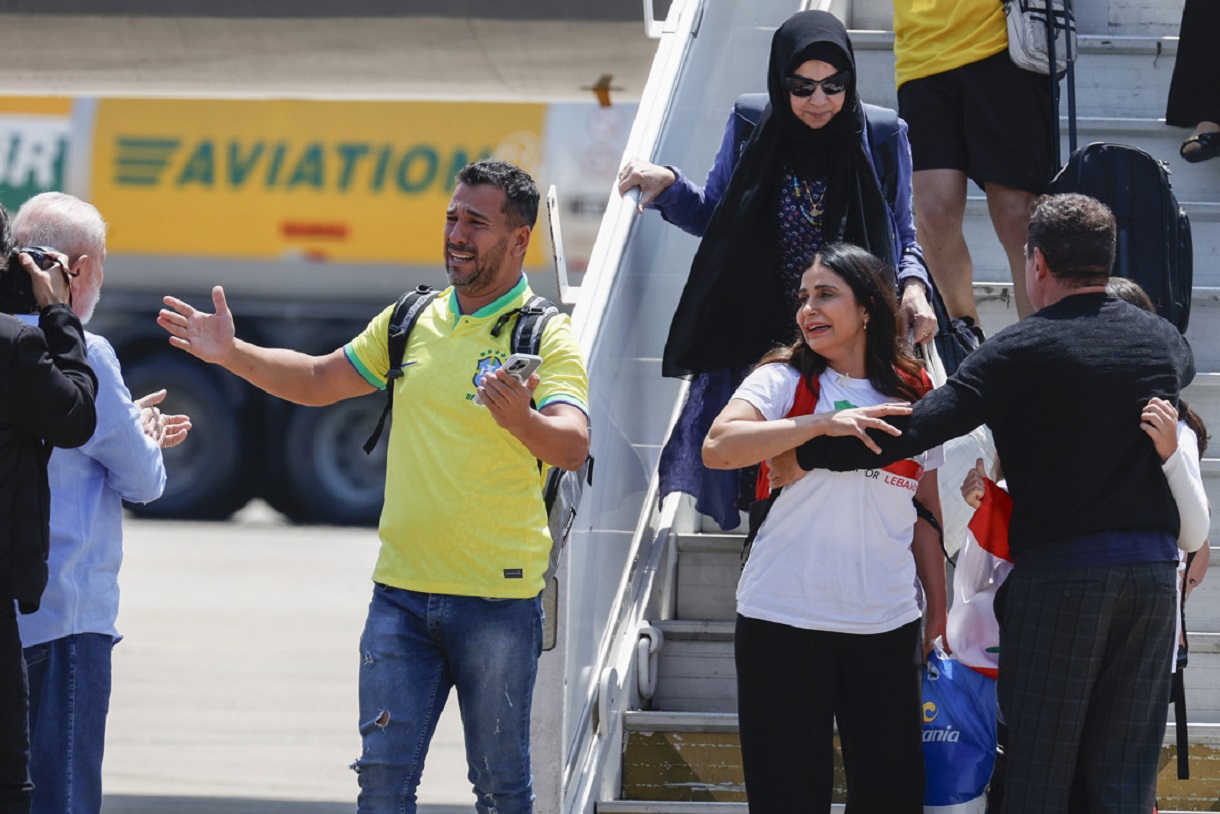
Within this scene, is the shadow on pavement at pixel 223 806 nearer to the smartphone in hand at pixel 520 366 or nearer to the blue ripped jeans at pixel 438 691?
the blue ripped jeans at pixel 438 691

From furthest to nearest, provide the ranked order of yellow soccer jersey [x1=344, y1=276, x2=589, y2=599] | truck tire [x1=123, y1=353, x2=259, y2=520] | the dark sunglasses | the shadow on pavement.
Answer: truck tire [x1=123, y1=353, x2=259, y2=520], the shadow on pavement, the dark sunglasses, yellow soccer jersey [x1=344, y1=276, x2=589, y2=599]

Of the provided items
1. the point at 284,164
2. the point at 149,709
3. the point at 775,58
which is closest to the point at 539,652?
the point at 775,58

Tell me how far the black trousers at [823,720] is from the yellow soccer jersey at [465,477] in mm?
505

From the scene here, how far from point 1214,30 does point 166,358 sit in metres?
8.04

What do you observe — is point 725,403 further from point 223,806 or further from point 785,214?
point 223,806

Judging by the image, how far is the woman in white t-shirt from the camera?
10.3ft

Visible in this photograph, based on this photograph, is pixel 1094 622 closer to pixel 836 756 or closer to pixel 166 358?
pixel 836 756

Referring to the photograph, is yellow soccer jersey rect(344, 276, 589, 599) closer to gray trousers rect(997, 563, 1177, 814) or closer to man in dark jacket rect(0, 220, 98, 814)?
man in dark jacket rect(0, 220, 98, 814)

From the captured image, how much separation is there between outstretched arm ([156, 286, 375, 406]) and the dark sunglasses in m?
1.25

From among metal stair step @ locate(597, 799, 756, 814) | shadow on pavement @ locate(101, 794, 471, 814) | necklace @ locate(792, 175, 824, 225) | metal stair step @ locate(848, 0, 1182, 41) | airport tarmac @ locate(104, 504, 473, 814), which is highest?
metal stair step @ locate(848, 0, 1182, 41)

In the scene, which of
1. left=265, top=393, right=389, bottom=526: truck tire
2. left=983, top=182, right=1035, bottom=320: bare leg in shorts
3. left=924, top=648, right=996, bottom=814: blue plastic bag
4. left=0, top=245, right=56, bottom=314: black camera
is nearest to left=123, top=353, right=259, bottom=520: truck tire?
left=265, top=393, right=389, bottom=526: truck tire

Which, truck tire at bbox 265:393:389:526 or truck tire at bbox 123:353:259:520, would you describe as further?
truck tire at bbox 123:353:259:520

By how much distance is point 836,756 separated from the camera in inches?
158

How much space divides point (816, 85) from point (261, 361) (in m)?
1.46
